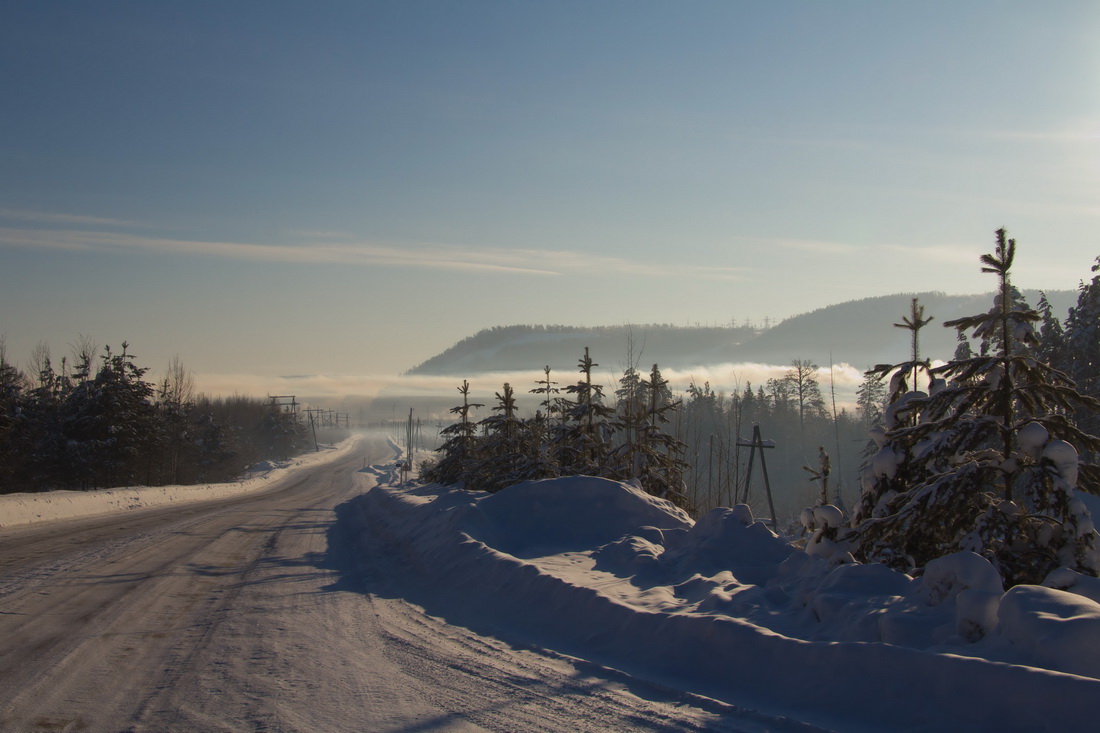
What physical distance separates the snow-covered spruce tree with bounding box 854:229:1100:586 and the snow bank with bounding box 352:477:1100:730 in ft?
2.67

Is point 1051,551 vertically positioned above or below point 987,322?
below

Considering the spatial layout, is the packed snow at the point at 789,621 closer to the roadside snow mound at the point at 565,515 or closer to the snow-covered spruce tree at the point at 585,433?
the roadside snow mound at the point at 565,515

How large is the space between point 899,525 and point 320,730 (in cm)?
586

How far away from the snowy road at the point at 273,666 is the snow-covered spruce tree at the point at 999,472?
3399 mm

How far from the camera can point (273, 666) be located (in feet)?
20.6

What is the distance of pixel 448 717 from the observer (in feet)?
16.7

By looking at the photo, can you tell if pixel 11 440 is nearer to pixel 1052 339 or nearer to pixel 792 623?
pixel 792 623

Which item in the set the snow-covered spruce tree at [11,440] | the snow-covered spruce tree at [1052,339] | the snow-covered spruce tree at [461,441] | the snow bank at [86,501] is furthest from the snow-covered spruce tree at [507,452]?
the snow-covered spruce tree at [1052,339]

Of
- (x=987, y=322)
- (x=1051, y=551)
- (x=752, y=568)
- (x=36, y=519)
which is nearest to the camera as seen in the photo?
(x=1051, y=551)

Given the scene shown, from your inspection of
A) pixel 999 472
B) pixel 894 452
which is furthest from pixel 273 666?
pixel 999 472

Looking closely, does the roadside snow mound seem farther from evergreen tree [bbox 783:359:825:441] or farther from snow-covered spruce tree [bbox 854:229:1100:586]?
evergreen tree [bbox 783:359:825:441]

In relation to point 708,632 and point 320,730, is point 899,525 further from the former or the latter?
point 320,730

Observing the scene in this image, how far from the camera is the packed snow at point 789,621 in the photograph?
15.4ft

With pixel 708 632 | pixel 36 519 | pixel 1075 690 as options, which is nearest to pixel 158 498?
pixel 36 519
